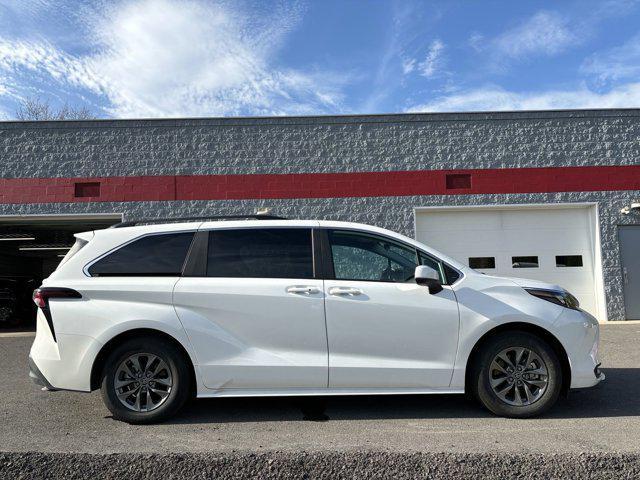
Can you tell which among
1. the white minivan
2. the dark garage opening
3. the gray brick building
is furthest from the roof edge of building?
the white minivan

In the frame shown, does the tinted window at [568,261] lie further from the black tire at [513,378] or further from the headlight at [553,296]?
the black tire at [513,378]

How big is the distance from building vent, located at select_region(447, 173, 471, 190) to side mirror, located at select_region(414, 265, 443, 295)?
7940 mm

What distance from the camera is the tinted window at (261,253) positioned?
192 inches

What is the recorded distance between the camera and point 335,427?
4.56m

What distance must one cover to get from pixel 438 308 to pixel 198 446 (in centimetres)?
234

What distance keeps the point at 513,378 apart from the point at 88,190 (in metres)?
10.6

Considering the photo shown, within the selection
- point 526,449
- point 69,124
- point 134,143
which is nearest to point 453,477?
point 526,449

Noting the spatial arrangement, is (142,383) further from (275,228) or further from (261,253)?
(275,228)

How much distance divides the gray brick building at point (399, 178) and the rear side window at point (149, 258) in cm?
707

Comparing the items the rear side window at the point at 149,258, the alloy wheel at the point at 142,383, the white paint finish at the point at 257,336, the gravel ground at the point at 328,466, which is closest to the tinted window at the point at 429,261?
the white paint finish at the point at 257,336

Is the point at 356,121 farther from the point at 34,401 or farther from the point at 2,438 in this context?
the point at 2,438

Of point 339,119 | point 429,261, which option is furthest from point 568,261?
point 429,261

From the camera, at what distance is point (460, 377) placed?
185 inches

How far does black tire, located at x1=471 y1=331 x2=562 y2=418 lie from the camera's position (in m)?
4.68
